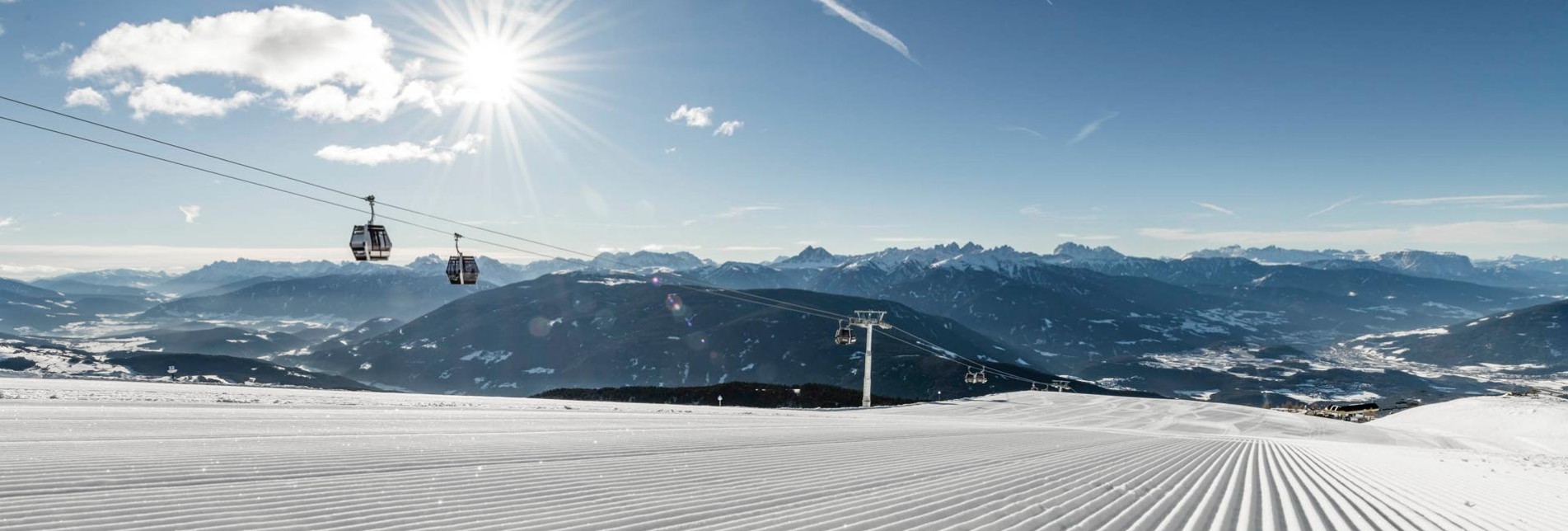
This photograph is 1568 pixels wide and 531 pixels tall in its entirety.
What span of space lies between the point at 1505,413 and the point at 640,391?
6925 cm

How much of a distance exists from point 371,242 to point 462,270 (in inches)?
224

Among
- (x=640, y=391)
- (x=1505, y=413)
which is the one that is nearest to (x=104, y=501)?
(x=640, y=391)

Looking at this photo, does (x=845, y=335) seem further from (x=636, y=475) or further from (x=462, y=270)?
(x=636, y=475)

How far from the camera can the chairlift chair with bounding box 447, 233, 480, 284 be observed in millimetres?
28750

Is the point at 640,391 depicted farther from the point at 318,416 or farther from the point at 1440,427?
the point at 1440,427

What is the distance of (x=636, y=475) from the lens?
1216 cm

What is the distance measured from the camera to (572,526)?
8.20 metres

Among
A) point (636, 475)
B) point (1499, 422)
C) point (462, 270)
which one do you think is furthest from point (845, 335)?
point (1499, 422)

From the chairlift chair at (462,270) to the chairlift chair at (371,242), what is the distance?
150 inches

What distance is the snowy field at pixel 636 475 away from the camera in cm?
873

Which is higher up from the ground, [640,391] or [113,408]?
[113,408]

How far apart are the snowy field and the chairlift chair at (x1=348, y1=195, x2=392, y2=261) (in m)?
5.53

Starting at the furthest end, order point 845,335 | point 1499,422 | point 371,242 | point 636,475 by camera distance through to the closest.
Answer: point 845,335 < point 1499,422 < point 371,242 < point 636,475

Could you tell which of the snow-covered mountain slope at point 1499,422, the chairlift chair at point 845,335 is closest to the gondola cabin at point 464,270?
the chairlift chair at point 845,335
